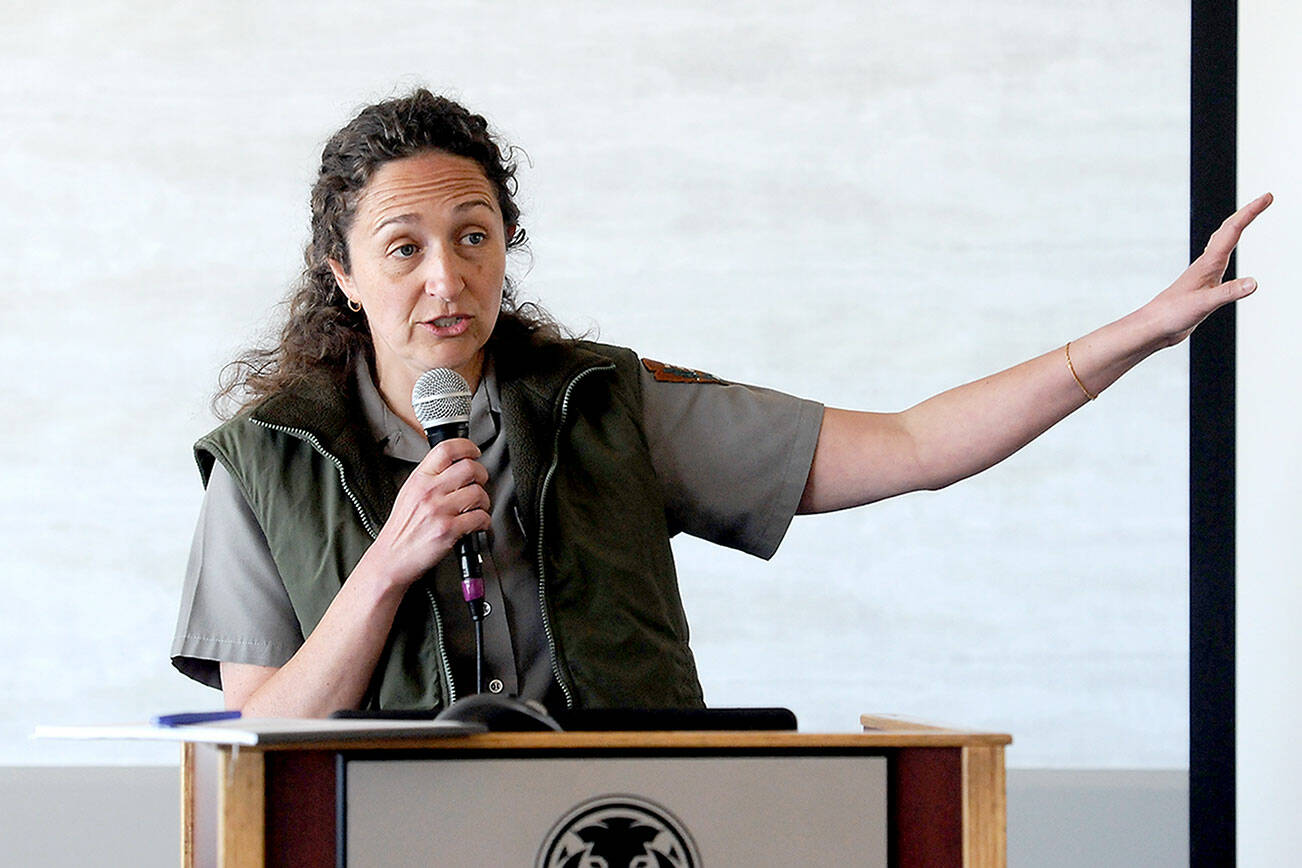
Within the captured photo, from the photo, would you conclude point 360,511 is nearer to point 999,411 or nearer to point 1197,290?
point 999,411

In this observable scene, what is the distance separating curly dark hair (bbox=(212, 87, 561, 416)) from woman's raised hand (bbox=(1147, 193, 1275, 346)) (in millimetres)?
804

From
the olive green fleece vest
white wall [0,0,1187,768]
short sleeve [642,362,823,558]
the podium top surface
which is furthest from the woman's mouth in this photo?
white wall [0,0,1187,768]

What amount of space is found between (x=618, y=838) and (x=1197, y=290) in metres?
0.95

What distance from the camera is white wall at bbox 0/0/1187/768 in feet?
8.88

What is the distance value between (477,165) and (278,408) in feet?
1.32

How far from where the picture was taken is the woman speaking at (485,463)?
5.39 ft

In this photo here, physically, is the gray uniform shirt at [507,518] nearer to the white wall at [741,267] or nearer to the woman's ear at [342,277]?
the woman's ear at [342,277]

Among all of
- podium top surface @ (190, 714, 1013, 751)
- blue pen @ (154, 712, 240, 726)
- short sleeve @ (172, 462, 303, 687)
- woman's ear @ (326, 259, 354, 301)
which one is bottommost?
podium top surface @ (190, 714, 1013, 751)

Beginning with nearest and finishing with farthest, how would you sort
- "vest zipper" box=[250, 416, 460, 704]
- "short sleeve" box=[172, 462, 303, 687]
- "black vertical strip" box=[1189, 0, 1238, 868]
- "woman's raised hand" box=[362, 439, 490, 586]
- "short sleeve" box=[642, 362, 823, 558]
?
"woman's raised hand" box=[362, 439, 490, 586] < "vest zipper" box=[250, 416, 460, 704] < "short sleeve" box=[172, 462, 303, 687] < "short sleeve" box=[642, 362, 823, 558] < "black vertical strip" box=[1189, 0, 1238, 868]

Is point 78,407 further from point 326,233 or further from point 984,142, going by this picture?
point 984,142

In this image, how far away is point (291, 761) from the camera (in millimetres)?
1019

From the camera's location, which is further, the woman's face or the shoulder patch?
the shoulder patch
